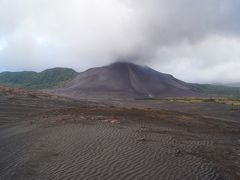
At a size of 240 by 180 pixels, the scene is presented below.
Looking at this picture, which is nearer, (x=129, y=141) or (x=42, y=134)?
(x=129, y=141)

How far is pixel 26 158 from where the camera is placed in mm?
13047

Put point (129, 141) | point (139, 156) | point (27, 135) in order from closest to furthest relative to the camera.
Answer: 1. point (139, 156)
2. point (129, 141)
3. point (27, 135)

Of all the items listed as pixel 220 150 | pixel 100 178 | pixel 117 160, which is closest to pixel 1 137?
pixel 117 160

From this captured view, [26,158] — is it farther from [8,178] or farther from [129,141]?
[129,141]

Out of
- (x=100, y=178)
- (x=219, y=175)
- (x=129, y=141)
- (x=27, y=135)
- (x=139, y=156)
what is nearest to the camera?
(x=100, y=178)

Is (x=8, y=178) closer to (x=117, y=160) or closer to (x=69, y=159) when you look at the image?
(x=69, y=159)

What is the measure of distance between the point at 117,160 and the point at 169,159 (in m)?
2.47

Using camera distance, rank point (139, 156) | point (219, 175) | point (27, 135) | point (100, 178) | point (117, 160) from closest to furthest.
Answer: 1. point (100, 178)
2. point (219, 175)
3. point (117, 160)
4. point (139, 156)
5. point (27, 135)

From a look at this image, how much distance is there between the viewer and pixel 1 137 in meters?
18.9

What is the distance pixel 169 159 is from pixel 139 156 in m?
1.36

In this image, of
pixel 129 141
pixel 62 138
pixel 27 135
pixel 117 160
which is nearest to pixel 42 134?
pixel 27 135

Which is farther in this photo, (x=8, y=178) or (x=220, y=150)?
(x=220, y=150)

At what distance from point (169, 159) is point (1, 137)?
37.2ft

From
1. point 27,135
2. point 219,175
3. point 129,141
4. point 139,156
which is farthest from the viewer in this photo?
point 27,135
